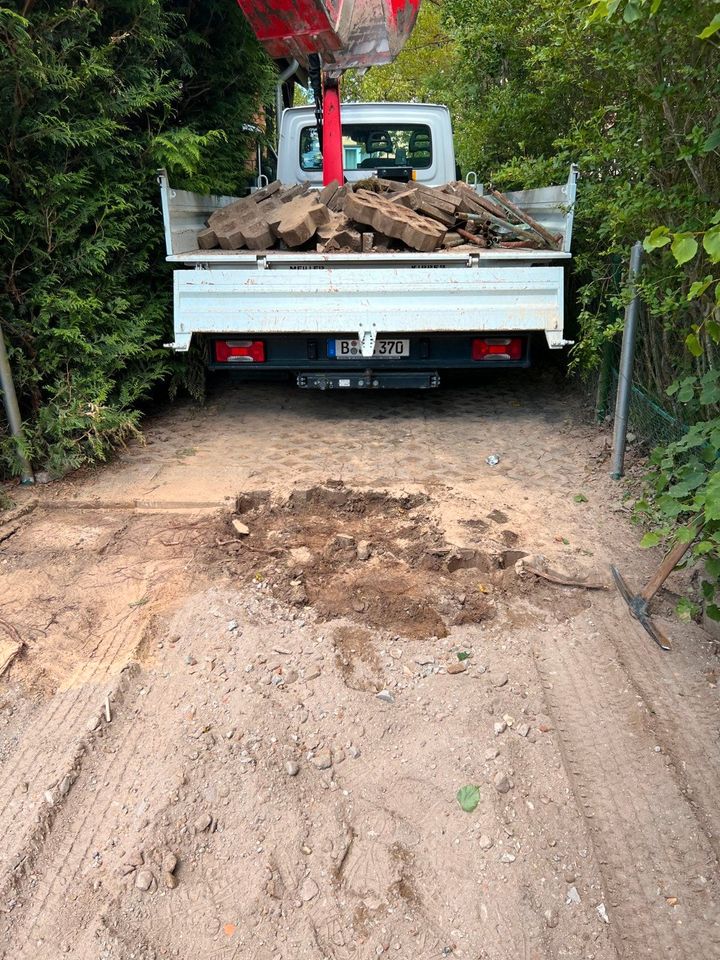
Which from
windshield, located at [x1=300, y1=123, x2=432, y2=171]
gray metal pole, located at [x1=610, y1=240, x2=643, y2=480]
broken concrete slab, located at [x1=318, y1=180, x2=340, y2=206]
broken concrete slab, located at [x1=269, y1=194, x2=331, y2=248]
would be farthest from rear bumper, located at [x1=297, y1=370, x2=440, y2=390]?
windshield, located at [x1=300, y1=123, x2=432, y2=171]

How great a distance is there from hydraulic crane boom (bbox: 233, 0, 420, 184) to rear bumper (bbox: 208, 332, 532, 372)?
1.83 meters

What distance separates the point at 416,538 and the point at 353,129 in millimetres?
5322

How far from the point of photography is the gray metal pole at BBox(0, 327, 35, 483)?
430 cm

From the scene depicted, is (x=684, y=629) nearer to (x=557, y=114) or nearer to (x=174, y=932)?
(x=174, y=932)

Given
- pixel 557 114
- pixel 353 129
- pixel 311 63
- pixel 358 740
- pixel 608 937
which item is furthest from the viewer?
pixel 353 129

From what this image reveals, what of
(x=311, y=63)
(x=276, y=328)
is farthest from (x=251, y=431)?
(x=311, y=63)

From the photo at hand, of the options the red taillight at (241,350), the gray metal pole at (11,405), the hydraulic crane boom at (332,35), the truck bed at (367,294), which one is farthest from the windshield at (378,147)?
the gray metal pole at (11,405)

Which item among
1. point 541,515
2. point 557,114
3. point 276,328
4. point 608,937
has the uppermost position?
point 557,114

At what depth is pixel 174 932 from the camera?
6.33ft

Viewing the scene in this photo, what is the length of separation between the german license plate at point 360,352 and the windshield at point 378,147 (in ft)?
9.58

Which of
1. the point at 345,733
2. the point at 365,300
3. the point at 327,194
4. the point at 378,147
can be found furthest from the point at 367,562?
the point at 378,147

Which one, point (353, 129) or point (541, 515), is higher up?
point (353, 129)

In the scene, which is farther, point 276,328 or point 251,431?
point 251,431

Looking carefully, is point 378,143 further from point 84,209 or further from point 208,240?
point 84,209
